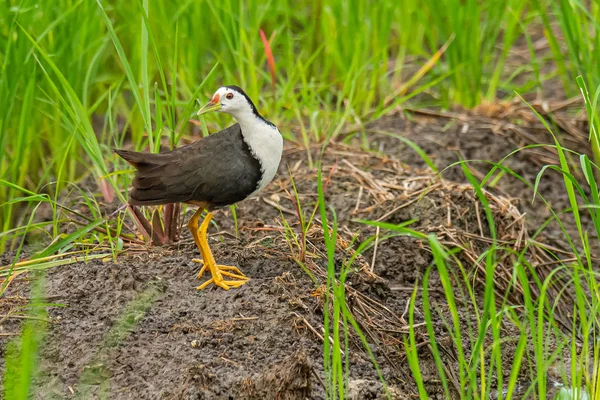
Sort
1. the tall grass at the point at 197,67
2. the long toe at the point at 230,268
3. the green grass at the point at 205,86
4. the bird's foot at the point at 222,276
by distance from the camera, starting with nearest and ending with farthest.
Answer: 1. the bird's foot at the point at 222,276
2. the long toe at the point at 230,268
3. the green grass at the point at 205,86
4. the tall grass at the point at 197,67

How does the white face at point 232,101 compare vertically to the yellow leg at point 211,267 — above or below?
above

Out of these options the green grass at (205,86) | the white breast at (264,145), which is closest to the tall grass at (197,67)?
the green grass at (205,86)

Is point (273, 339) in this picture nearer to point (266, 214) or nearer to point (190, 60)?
point (266, 214)

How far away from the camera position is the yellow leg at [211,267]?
3.48m

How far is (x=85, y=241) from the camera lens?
386 centimetres

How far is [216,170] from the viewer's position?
357 cm

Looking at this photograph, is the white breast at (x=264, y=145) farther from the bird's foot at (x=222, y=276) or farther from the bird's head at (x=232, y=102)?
the bird's foot at (x=222, y=276)

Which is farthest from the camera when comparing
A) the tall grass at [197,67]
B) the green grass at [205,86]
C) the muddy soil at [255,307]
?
the tall grass at [197,67]

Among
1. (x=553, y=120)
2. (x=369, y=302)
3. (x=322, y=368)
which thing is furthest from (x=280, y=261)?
(x=553, y=120)

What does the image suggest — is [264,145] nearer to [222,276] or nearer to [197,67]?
[222,276]

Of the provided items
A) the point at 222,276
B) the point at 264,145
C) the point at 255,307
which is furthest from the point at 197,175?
the point at 255,307

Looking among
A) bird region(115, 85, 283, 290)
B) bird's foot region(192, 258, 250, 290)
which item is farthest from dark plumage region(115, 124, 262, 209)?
bird's foot region(192, 258, 250, 290)

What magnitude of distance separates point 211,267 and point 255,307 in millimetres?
271

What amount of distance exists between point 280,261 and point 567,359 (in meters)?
1.14
